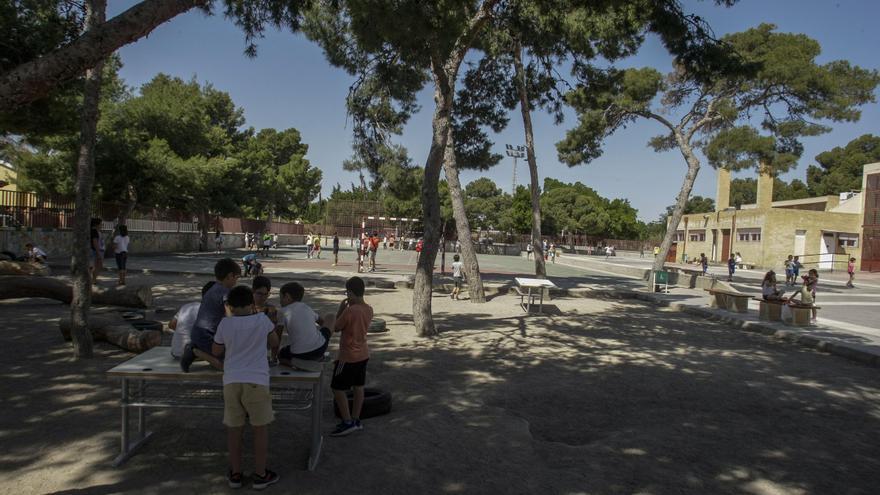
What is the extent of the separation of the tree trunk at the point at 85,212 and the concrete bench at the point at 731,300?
13.9 meters

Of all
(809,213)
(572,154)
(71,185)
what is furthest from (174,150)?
(809,213)

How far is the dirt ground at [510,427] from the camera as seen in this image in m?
3.80

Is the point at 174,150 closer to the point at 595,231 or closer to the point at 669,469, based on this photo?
the point at 669,469

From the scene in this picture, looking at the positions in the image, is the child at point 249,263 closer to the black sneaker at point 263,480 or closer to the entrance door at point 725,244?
the black sneaker at point 263,480

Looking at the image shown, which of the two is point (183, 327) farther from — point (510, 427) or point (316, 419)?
point (510, 427)

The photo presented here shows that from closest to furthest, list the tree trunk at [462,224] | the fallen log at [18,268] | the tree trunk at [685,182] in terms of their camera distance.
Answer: the fallen log at [18,268], the tree trunk at [462,224], the tree trunk at [685,182]

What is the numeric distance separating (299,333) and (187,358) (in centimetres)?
84

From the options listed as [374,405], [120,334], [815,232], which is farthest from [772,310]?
[815,232]

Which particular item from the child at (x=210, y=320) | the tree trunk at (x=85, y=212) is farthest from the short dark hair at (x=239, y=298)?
the tree trunk at (x=85, y=212)

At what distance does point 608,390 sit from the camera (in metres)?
6.39

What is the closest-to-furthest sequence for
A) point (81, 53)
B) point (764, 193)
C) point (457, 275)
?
point (81, 53) → point (457, 275) → point (764, 193)

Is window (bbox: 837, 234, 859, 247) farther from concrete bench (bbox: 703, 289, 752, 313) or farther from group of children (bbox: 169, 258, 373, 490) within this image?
group of children (bbox: 169, 258, 373, 490)

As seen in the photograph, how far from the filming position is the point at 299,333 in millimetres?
4367

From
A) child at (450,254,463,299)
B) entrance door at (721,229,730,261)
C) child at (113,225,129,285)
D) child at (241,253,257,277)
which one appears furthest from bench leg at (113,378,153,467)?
entrance door at (721,229,730,261)
